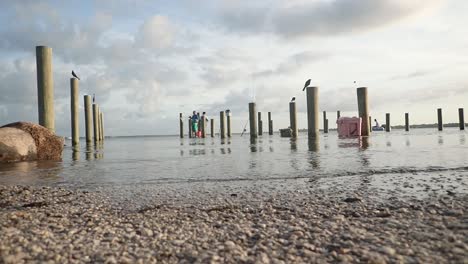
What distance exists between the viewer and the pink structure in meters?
Result: 18.8

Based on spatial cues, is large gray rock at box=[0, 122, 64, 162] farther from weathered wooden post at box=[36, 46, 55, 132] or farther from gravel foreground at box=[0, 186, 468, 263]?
gravel foreground at box=[0, 186, 468, 263]

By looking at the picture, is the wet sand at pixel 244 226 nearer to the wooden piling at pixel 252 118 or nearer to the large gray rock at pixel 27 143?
the large gray rock at pixel 27 143

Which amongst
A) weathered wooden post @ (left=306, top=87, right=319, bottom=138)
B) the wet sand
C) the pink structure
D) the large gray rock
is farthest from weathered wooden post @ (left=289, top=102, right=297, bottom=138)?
the wet sand

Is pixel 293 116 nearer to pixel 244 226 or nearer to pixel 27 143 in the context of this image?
pixel 27 143

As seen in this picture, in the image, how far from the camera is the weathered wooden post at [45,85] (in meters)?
11.7

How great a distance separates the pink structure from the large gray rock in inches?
586

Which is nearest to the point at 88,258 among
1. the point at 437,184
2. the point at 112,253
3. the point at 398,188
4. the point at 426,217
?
the point at 112,253

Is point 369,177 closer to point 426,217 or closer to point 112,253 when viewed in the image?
point 426,217

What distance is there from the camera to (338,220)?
2.44 m

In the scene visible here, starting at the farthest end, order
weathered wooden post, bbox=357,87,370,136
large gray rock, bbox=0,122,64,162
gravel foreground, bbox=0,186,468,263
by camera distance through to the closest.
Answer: weathered wooden post, bbox=357,87,370,136
large gray rock, bbox=0,122,64,162
gravel foreground, bbox=0,186,468,263

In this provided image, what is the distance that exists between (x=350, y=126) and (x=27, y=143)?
15.9m

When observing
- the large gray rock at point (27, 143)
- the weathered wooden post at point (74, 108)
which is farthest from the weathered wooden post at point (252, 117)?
the large gray rock at point (27, 143)

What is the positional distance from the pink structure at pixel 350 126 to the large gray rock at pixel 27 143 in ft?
48.9

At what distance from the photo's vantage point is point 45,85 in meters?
11.8
